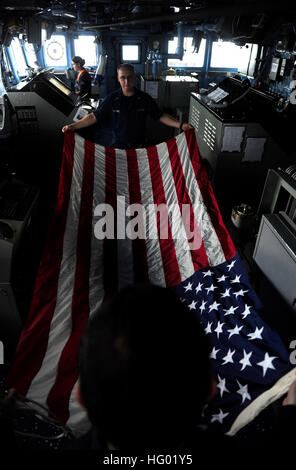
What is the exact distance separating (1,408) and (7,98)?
3.67 m

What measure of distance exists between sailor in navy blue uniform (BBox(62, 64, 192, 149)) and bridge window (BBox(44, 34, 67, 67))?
333 inches

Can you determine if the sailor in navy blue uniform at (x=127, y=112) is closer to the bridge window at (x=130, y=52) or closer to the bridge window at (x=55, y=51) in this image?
the bridge window at (x=130, y=52)

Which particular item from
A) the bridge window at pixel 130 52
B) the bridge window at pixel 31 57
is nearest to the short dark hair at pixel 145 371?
the bridge window at pixel 31 57

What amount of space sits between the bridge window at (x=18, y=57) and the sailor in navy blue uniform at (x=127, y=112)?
5.02 metres

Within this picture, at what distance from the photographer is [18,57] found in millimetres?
7340

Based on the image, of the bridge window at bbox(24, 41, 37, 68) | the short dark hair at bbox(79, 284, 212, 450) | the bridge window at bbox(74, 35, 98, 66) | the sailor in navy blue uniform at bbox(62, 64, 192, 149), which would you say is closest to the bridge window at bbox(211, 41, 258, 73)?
the bridge window at bbox(74, 35, 98, 66)

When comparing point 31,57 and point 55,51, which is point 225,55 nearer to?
point 55,51

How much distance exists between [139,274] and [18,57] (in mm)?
7606

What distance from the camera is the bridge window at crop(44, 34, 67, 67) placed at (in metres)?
9.91

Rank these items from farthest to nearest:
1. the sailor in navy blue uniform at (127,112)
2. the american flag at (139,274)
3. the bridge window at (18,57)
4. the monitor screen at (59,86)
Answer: the bridge window at (18,57) → the monitor screen at (59,86) → the sailor in navy blue uniform at (127,112) → the american flag at (139,274)

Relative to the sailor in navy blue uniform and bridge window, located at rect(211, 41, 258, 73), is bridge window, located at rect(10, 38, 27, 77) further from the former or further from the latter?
bridge window, located at rect(211, 41, 258, 73)

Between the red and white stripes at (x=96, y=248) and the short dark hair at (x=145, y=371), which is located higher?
the short dark hair at (x=145, y=371)

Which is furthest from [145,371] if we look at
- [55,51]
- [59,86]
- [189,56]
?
[55,51]

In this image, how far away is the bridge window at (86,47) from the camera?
401 inches
